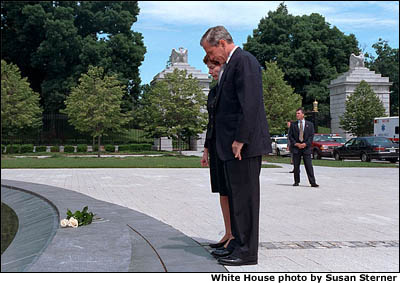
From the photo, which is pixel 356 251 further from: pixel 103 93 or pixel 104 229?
pixel 103 93

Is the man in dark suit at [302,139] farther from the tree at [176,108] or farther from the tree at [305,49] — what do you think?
the tree at [305,49]

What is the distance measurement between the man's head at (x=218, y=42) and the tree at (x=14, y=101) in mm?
30318

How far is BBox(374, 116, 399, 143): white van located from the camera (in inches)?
1197

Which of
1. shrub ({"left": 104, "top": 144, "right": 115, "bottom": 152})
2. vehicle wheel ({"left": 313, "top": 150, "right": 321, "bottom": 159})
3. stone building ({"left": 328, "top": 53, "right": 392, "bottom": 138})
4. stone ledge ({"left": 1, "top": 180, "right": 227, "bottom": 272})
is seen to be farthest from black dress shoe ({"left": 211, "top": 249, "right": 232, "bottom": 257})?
stone building ({"left": 328, "top": 53, "right": 392, "bottom": 138})

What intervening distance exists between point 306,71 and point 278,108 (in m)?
21.9

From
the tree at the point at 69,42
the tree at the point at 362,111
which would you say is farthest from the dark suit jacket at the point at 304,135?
the tree at the point at 362,111

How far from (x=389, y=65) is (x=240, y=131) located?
214 feet

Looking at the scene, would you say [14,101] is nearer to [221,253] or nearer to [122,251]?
[122,251]

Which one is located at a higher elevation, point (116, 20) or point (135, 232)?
point (116, 20)

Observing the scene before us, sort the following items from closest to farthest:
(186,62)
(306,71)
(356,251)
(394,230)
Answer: (356,251), (394,230), (186,62), (306,71)

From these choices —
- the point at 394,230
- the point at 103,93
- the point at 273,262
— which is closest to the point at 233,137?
the point at 273,262

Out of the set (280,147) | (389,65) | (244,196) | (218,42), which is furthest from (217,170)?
(389,65)

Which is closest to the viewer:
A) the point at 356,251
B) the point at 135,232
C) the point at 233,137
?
the point at 233,137

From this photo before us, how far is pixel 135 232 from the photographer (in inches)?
222
